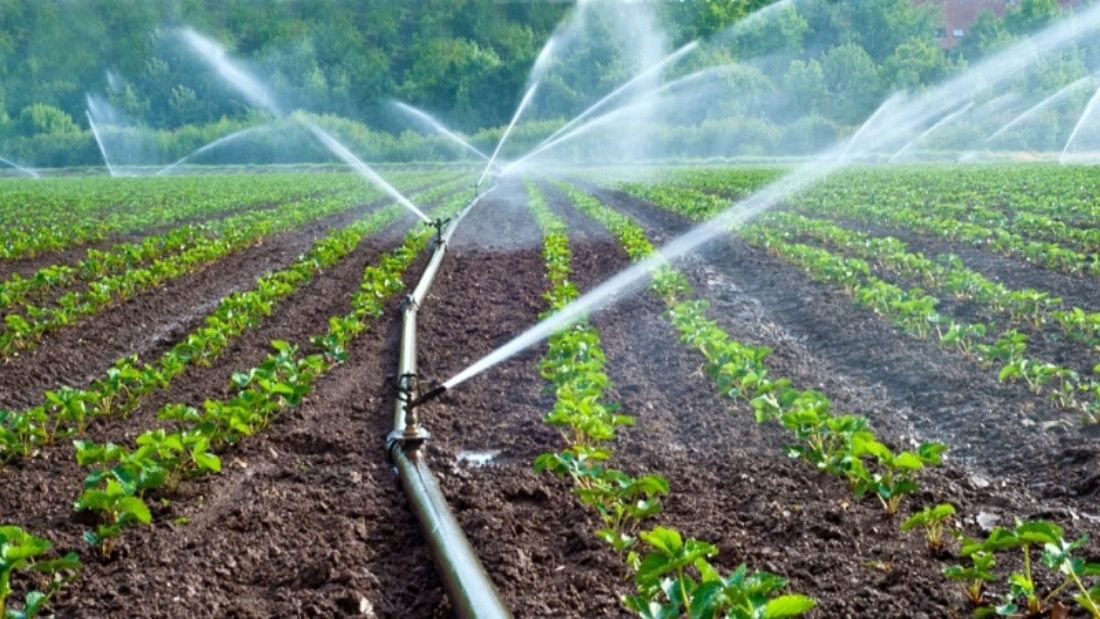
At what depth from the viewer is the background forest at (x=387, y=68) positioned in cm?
5484

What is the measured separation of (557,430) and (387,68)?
201 ft

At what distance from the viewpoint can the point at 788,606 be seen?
2236 mm

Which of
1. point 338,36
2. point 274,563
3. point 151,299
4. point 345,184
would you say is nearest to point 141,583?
point 274,563

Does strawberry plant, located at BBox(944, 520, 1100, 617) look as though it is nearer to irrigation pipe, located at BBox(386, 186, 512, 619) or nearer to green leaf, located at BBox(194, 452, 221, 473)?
irrigation pipe, located at BBox(386, 186, 512, 619)

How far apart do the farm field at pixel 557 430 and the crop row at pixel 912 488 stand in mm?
18

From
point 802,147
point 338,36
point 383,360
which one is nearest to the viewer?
point 383,360

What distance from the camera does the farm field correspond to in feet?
11.2

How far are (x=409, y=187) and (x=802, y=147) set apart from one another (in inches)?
1096

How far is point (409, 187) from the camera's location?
103ft

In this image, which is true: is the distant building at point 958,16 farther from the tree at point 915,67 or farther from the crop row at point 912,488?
the crop row at point 912,488

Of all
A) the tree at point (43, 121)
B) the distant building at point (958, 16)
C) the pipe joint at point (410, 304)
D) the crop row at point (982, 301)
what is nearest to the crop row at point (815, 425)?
the crop row at point (982, 301)

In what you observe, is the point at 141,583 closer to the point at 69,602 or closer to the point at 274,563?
the point at 69,602

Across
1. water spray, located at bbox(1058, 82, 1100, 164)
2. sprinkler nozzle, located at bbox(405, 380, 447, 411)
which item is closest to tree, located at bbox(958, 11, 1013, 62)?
water spray, located at bbox(1058, 82, 1100, 164)

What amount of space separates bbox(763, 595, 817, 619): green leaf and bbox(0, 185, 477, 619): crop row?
2.05 meters
